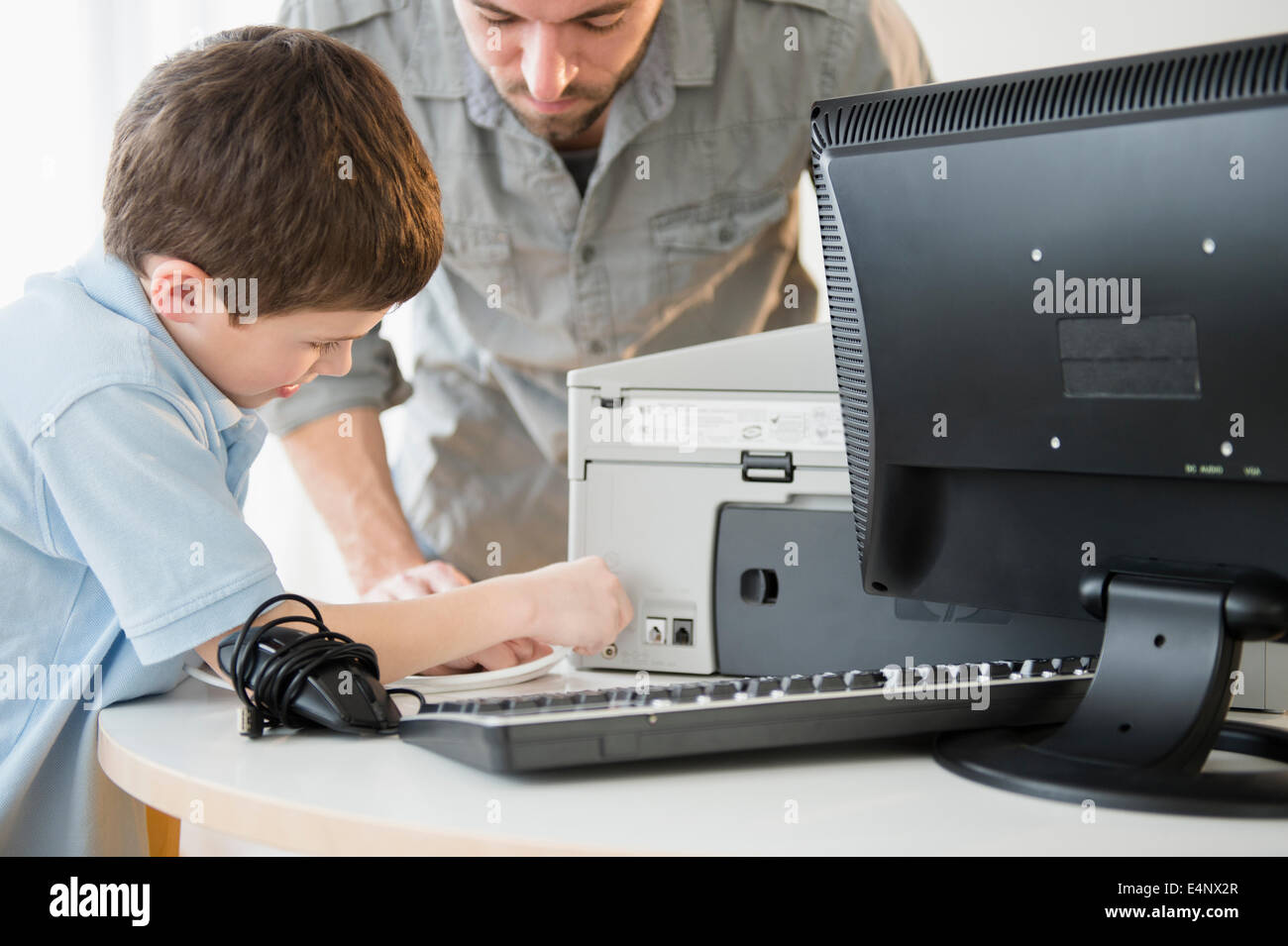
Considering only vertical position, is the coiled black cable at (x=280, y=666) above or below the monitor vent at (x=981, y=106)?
below

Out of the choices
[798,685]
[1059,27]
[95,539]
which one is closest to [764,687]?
[798,685]

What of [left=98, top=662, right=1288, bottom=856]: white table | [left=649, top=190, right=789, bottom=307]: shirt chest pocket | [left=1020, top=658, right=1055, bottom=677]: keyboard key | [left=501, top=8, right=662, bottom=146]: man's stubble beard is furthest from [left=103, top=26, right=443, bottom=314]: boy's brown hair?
[left=649, top=190, right=789, bottom=307]: shirt chest pocket

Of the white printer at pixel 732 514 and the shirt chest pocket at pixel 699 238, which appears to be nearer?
the white printer at pixel 732 514

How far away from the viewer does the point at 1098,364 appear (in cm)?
67

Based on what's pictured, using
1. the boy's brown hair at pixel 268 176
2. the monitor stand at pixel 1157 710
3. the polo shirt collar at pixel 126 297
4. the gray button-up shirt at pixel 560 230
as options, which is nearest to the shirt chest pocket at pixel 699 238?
the gray button-up shirt at pixel 560 230

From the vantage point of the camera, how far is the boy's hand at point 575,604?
3.15 feet

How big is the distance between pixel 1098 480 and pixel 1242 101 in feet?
0.74

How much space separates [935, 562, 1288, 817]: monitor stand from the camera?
0.62m

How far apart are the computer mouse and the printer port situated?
1.03ft

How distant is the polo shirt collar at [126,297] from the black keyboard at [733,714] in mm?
366

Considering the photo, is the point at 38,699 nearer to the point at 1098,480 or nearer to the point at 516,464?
the point at 1098,480

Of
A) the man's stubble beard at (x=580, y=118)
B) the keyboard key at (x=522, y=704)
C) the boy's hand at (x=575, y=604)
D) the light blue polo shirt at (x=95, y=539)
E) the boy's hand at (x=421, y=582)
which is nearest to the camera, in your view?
the keyboard key at (x=522, y=704)

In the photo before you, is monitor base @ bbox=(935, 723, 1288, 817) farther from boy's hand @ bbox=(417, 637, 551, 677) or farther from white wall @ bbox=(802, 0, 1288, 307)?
white wall @ bbox=(802, 0, 1288, 307)

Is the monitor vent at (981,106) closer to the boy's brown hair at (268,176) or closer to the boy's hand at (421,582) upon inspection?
the boy's brown hair at (268,176)
